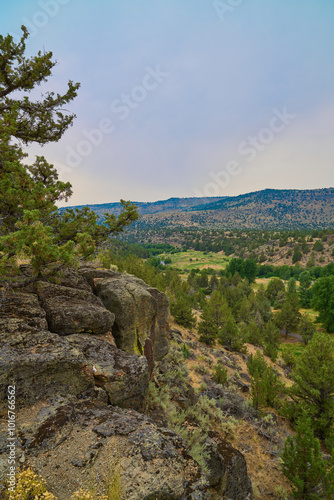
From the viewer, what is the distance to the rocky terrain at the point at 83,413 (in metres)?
3.90

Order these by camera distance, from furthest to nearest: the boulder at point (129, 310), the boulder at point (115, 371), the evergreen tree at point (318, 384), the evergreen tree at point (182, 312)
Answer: the evergreen tree at point (182, 312) → the evergreen tree at point (318, 384) → the boulder at point (129, 310) → the boulder at point (115, 371)

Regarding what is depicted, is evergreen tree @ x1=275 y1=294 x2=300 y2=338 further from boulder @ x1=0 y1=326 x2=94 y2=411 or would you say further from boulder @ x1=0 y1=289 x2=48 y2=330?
boulder @ x1=0 y1=289 x2=48 y2=330

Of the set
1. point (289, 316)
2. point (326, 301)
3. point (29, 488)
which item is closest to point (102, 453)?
point (29, 488)

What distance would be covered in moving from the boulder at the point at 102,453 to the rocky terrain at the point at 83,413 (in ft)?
0.05

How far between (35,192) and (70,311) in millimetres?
3798

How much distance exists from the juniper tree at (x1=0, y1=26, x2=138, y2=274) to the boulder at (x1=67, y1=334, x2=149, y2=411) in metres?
2.54

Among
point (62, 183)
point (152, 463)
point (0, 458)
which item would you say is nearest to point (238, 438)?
point (152, 463)

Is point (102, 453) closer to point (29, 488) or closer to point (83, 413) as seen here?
point (83, 413)

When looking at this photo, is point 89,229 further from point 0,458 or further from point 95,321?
point 0,458

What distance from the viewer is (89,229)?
9750 mm

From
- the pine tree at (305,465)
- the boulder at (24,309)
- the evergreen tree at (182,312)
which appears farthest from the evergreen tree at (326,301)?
the boulder at (24,309)

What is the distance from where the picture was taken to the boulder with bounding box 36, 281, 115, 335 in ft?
22.4

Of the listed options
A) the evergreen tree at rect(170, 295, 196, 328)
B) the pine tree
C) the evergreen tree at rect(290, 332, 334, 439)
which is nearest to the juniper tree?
the pine tree

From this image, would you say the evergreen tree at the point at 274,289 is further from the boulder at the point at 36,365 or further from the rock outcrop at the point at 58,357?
the boulder at the point at 36,365
